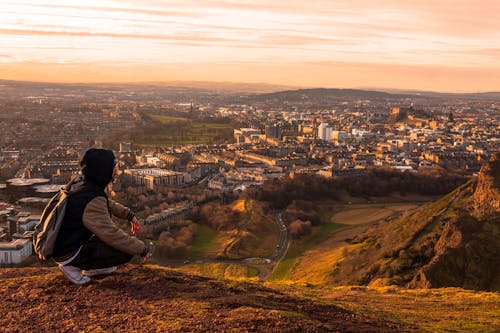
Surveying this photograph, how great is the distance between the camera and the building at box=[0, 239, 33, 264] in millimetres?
27828

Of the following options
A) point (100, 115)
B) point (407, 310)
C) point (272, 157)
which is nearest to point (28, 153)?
point (272, 157)

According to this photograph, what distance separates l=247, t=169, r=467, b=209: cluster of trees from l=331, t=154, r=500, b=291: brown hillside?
1799 centimetres

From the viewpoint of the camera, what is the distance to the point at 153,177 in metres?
57.1

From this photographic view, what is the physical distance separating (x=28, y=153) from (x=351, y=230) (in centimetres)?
5259

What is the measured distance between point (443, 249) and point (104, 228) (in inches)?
653

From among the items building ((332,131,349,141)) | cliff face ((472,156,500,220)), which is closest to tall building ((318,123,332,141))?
building ((332,131,349,141))

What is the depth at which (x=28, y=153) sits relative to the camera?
2992 inches

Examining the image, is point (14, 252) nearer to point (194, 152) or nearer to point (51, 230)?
point (51, 230)

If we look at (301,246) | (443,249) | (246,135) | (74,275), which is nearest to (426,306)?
(74,275)

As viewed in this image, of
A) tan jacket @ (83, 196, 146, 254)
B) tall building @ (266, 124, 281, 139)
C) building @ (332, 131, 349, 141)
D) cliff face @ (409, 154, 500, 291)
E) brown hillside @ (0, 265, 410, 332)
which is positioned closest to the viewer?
brown hillside @ (0, 265, 410, 332)

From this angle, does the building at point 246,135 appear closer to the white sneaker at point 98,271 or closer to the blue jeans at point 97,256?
the white sneaker at point 98,271

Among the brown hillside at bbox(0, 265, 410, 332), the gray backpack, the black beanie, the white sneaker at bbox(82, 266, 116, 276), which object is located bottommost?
the brown hillside at bbox(0, 265, 410, 332)

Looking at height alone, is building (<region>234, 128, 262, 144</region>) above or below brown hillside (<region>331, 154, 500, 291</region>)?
below

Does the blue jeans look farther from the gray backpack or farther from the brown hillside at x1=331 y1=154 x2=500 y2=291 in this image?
the brown hillside at x1=331 y1=154 x2=500 y2=291
